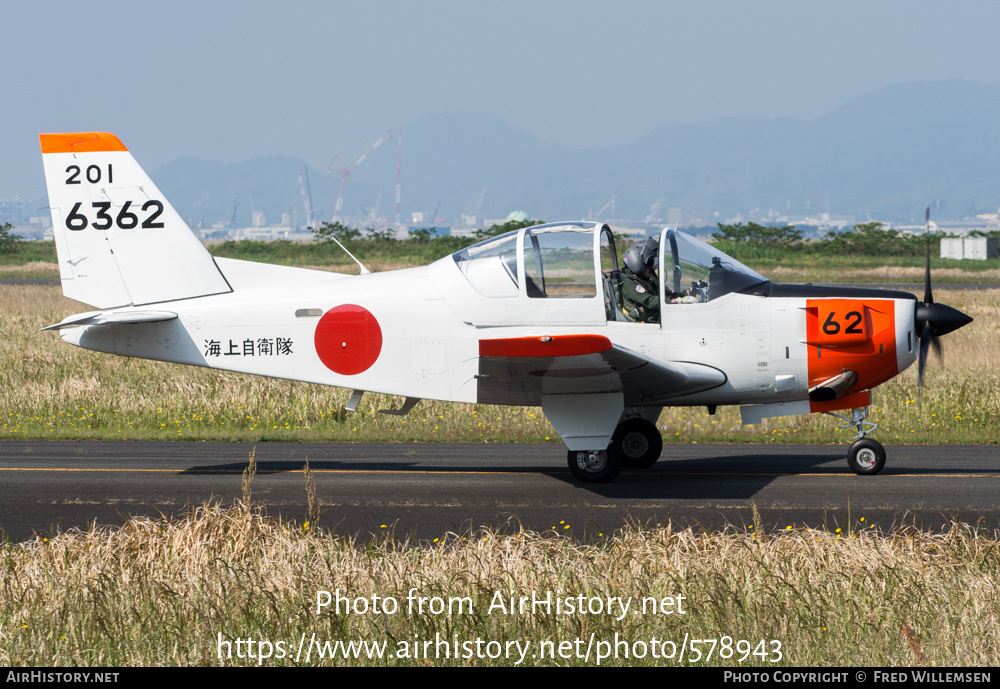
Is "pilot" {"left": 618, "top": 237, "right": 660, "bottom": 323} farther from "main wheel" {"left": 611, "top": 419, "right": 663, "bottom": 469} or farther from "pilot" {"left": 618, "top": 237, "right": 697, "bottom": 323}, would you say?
"main wheel" {"left": 611, "top": 419, "right": 663, "bottom": 469}

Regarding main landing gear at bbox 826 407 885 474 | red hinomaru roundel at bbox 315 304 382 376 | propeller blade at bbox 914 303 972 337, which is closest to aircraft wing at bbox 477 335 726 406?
red hinomaru roundel at bbox 315 304 382 376

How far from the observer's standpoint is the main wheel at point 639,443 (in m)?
11.1

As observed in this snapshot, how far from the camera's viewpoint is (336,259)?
66375 mm

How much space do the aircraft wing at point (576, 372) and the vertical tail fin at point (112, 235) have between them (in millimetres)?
3646

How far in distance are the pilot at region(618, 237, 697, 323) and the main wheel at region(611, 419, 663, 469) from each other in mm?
1577

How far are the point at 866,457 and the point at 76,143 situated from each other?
9664 millimetres

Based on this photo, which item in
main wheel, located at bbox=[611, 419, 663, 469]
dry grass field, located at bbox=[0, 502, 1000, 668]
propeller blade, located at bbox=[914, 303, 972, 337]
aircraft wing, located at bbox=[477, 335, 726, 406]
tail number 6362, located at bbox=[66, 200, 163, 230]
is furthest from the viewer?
tail number 6362, located at bbox=[66, 200, 163, 230]

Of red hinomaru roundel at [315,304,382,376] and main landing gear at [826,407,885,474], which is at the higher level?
red hinomaru roundel at [315,304,382,376]

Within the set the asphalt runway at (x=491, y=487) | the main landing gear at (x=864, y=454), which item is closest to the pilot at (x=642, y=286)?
the asphalt runway at (x=491, y=487)

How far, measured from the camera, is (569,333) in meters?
9.88

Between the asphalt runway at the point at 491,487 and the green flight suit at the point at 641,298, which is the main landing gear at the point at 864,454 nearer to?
the asphalt runway at the point at 491,487

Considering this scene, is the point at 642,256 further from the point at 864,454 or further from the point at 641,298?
the point at 864,454

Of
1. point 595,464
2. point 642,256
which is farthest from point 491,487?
point 642,256

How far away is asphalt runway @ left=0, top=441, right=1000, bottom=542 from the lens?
8.49 metres
